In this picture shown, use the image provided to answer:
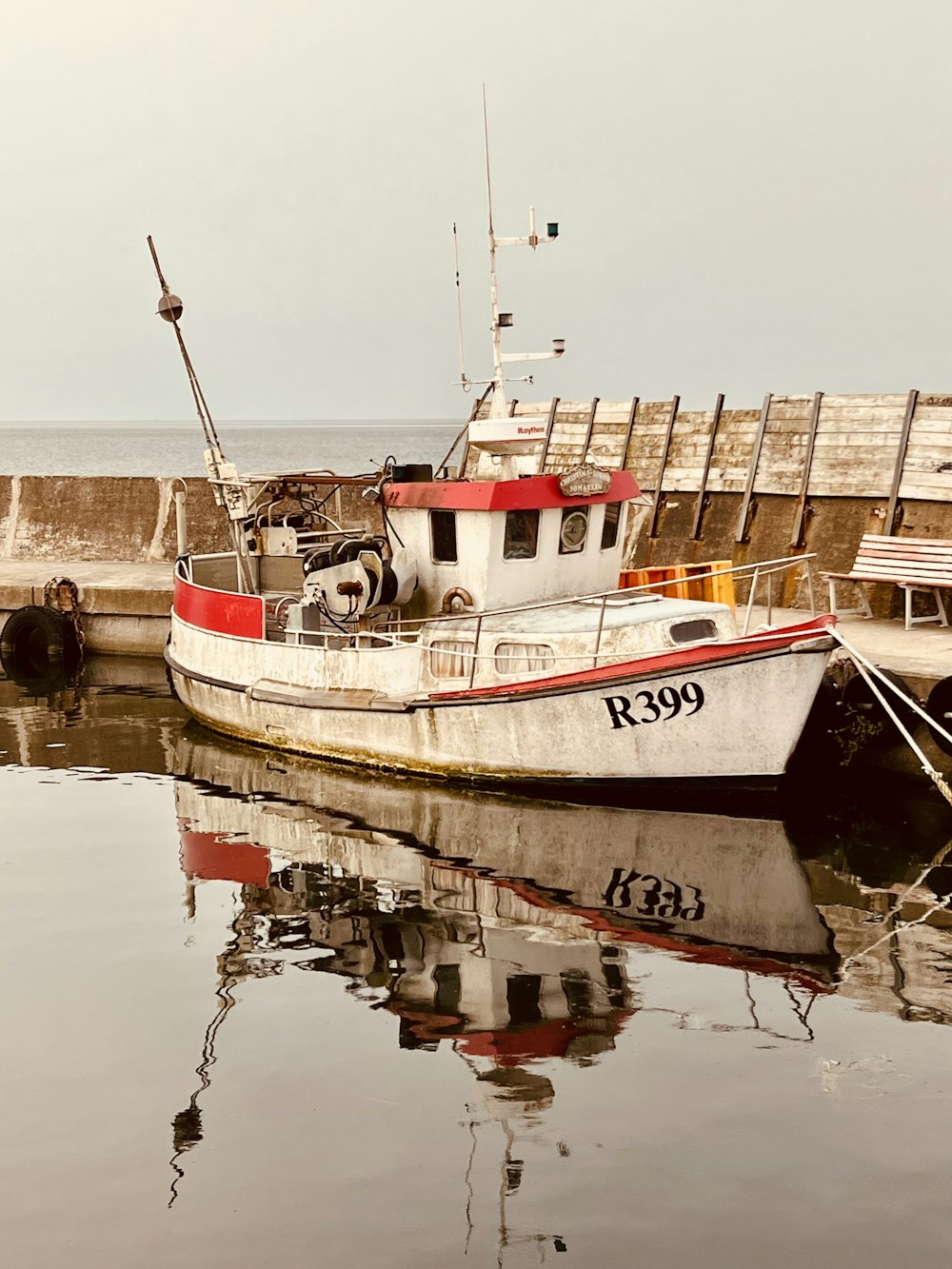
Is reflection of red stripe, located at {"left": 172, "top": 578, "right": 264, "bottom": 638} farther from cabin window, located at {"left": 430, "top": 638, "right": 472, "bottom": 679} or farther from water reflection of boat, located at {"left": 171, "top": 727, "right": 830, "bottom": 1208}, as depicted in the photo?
cabin window, located at {"left": 430, "top": 638, "right": 472, "bottom": 679}

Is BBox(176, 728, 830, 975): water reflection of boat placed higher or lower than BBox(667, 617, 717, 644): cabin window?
lower

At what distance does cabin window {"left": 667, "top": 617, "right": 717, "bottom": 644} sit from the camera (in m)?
10.9

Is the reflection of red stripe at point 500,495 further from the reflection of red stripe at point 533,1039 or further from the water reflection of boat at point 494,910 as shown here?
the reflection of red stripe at point 533,1039

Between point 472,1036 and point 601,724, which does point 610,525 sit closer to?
point 601,724

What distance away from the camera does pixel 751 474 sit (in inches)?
635

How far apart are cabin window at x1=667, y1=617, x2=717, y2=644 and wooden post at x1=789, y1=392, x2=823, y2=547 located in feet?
15.9

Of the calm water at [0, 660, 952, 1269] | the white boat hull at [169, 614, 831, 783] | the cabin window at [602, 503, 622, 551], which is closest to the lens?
the calm water at [0, 660, 952, 1269]

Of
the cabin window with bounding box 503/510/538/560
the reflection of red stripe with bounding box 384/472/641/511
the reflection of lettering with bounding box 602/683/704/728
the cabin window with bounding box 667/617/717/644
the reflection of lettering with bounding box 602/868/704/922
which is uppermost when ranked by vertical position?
the reflection of red stripe with bounding box 384/472/641/511

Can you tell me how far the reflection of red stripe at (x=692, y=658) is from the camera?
10055 mm

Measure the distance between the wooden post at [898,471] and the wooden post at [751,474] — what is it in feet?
5.94

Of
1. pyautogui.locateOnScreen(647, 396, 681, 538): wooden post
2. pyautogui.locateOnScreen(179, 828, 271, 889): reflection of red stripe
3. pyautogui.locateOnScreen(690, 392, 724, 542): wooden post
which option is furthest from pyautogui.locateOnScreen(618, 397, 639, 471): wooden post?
pyautogui.locateOnScreen(179, 828, 271, 889): reflection of red stripe

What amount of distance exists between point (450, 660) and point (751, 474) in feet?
20.4

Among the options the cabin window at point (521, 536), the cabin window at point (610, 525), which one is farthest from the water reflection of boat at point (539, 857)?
the cabin window at point (610, 525)

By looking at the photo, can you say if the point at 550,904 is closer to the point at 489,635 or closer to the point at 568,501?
the point at 489,635
